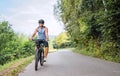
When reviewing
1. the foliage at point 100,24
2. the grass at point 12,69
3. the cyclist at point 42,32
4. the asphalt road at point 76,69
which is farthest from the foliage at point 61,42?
the cyclist at point 42,32

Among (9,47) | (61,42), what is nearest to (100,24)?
(9,47)

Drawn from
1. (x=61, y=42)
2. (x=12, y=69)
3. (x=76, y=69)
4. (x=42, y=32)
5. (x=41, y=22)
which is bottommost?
(x=12, y=69)

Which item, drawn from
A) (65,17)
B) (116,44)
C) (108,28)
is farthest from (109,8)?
(65,17)

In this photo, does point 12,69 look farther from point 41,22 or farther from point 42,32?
point 41,22

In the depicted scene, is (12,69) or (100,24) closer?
(12,69)

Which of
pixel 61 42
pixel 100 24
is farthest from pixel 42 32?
pixel 61 42

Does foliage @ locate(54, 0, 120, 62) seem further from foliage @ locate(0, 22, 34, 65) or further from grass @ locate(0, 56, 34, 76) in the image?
foliage @ locate(0, 22, 34, 65)

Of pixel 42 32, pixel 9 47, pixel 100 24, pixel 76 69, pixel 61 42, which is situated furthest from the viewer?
pixel 61 42

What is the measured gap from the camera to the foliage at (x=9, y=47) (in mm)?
41531

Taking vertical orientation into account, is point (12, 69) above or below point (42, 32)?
below

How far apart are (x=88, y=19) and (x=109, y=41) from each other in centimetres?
452

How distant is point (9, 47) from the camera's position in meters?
44.2

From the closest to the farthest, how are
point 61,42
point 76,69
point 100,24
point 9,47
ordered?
point 76,69 < point 100,24 < point 9,47 < point 61,42

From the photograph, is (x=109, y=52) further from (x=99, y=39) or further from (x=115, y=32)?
(x=99, y=39)
